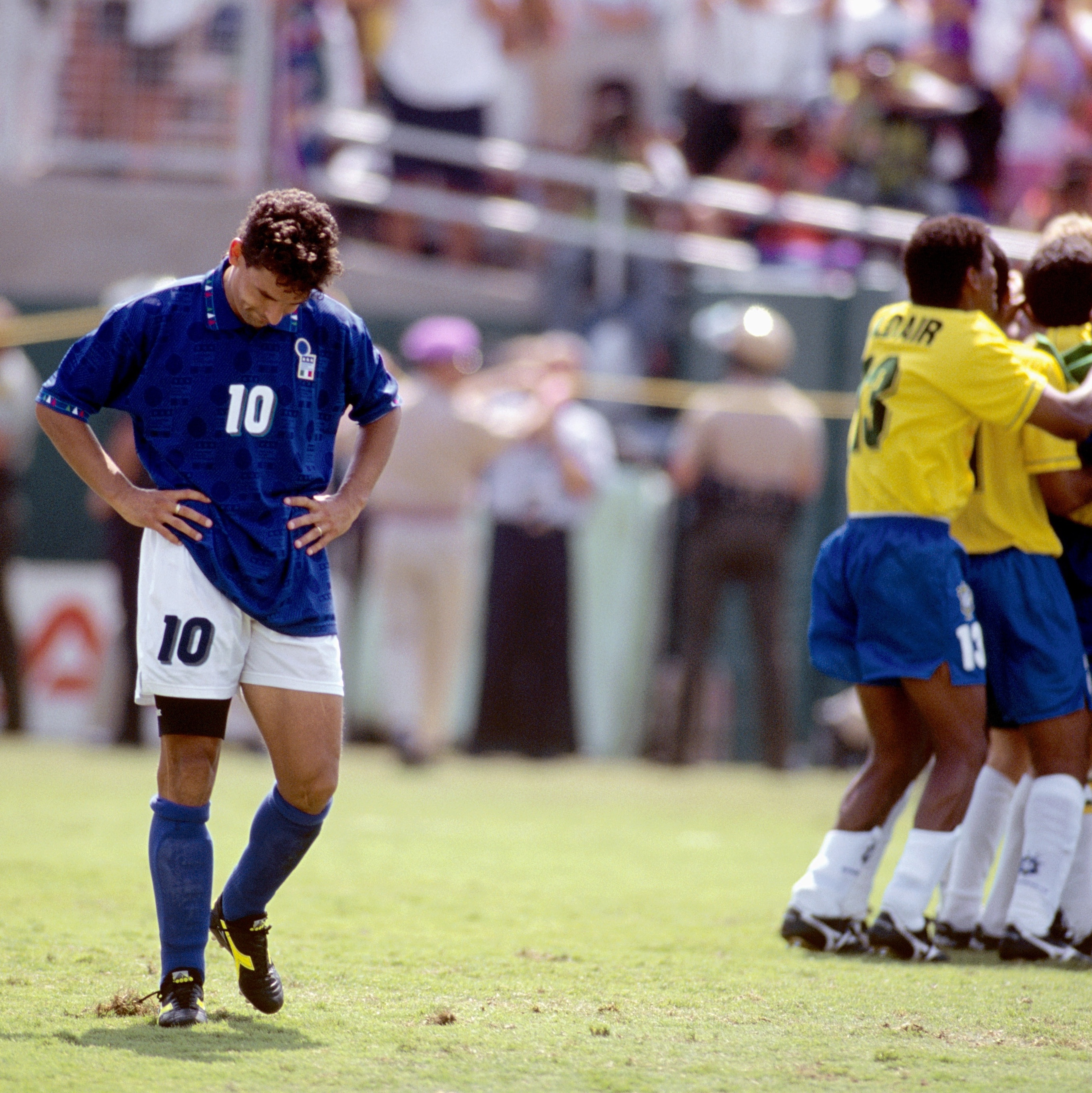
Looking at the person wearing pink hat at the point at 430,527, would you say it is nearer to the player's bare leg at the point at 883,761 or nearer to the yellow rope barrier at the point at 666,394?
the yellow rope barrier at the point at 666,394

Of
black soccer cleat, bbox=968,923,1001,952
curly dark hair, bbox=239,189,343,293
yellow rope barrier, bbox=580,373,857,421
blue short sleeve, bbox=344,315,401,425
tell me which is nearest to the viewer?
curly dark hair, bbox=239,189,343,293

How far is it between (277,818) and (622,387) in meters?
7.67

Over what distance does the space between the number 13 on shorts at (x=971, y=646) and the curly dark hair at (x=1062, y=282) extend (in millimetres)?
1010

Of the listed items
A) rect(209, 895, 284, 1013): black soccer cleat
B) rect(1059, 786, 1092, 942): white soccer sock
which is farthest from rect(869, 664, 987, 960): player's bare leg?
rect(209, 895, 284, 1013): black soccer cleat

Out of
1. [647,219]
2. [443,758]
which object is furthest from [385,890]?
[647,219]

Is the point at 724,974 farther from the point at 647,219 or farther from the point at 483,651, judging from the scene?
the point at 647,219

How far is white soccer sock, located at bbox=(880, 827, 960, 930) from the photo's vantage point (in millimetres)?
5008

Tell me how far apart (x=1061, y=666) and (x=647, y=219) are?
786 cm

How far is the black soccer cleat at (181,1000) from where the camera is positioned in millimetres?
3910

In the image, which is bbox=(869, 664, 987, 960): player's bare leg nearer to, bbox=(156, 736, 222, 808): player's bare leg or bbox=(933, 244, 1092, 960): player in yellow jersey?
bbox=(933, 244, 1092, 960): player in yellow jersey

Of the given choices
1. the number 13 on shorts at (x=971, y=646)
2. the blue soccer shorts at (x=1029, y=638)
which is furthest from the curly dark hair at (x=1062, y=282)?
the number 13 on shorts at (x=971, y=646)

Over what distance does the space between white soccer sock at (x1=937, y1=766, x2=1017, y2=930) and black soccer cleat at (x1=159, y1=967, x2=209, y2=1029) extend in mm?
2452

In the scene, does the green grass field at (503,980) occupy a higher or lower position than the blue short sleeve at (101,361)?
lower

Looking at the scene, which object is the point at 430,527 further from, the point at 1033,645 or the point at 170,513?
the point at 170,513
